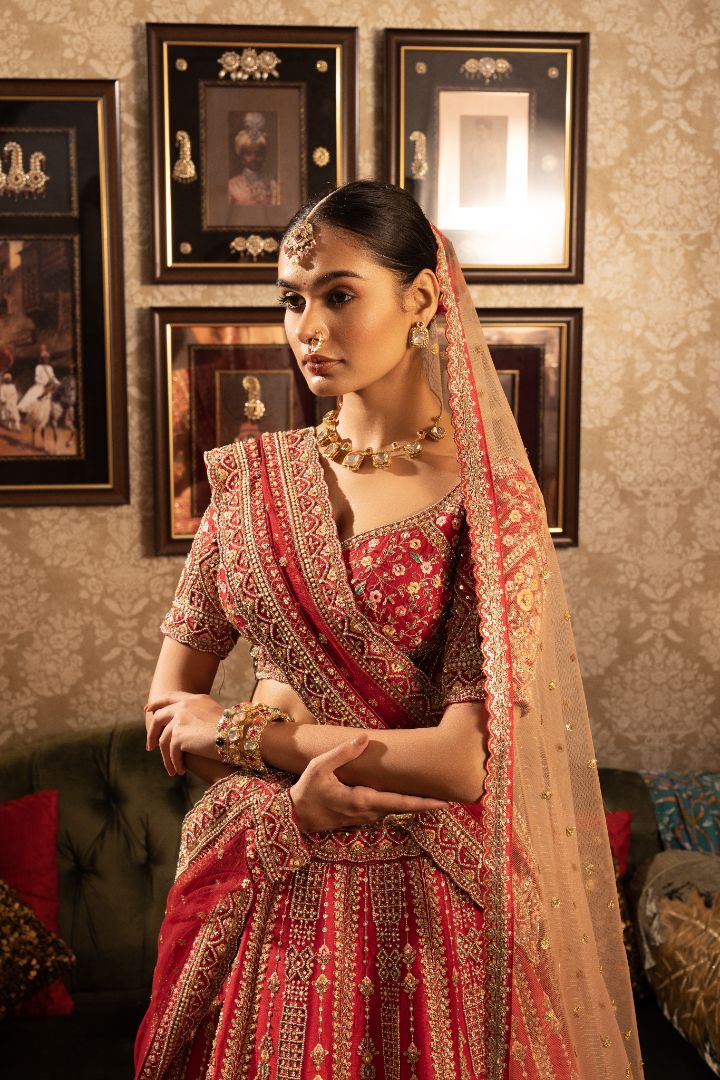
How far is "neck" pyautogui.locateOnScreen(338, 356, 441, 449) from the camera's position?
141cm

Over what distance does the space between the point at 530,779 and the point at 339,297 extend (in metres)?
0.64

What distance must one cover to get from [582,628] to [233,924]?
69.1 inches

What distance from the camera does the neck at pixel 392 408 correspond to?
1.41m

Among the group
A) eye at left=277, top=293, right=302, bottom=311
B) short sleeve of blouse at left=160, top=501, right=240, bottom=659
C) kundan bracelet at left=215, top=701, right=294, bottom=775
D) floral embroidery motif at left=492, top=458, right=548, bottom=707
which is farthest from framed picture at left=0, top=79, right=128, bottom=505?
floral embroidery motif at left=492, top=458, right=548, bottom=707

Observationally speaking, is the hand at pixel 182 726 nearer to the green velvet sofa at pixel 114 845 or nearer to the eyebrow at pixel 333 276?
the eyebrow at pixel 333 276

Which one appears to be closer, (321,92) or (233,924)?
(233,924)

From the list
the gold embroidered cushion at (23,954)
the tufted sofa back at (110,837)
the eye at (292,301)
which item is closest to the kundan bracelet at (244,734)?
the eye at (292,301)

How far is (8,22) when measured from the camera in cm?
259

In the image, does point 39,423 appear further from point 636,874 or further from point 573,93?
point 636,874

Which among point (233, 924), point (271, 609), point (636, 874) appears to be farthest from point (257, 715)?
point (636, 874)

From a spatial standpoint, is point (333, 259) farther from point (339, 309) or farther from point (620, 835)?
point (620, 835)

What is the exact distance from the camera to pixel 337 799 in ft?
4.03

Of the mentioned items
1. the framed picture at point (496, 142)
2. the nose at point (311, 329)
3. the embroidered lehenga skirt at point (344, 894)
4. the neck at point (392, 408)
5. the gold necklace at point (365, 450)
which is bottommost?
the embroidered lehenga skirt at point (344, 894)

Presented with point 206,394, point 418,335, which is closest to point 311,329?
point 418,335
